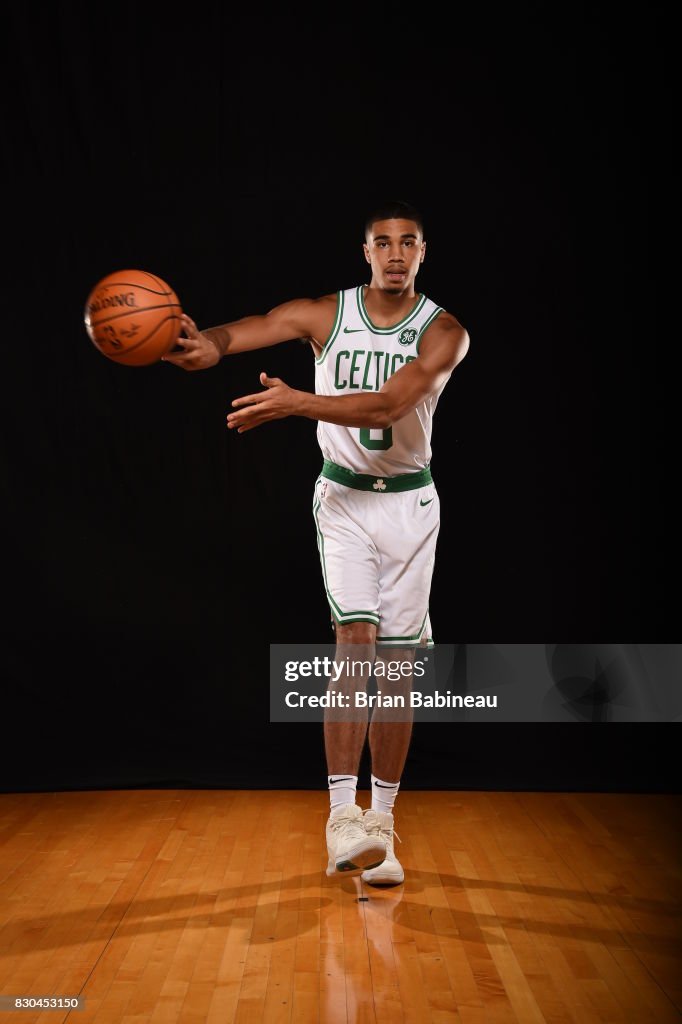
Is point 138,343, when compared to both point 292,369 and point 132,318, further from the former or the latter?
point 292,369

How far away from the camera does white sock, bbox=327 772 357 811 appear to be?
3.31 meters

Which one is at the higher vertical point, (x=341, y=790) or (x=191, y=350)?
(x=191, y=350)

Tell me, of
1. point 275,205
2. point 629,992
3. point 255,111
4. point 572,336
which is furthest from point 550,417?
point 629,992

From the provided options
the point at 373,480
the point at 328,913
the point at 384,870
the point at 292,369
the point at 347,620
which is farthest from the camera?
the point at 292,369

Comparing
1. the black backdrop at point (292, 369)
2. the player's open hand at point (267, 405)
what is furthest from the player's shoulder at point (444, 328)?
the black backdrop at point (292, 369)

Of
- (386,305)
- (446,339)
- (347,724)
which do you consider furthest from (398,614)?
(386,305)

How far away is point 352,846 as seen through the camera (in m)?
3.09

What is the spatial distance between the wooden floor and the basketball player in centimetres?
34

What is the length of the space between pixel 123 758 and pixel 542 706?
163 centimetres

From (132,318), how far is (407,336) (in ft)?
3.06

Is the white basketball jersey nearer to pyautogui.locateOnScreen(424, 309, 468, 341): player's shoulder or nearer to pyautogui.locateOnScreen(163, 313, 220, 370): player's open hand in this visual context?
pyautogui.locateOnScreen(424, 309, 468, 341): player's shoulder

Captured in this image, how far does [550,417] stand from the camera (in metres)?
4.57

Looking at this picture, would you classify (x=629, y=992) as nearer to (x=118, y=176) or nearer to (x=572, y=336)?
(x=572, y=336)

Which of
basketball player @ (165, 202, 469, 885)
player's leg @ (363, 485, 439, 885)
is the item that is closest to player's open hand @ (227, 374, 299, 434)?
basketball player @ (165, 202, 469, 885)
